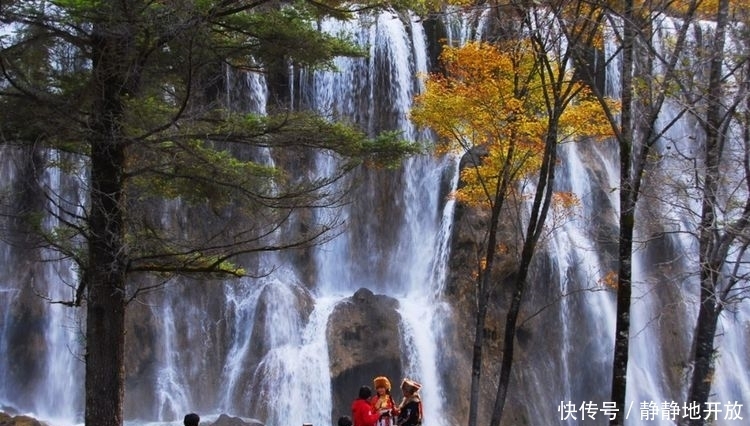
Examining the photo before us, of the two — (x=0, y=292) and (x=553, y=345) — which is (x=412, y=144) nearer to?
(x=553, y=345)

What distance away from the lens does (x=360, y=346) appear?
17.2 m

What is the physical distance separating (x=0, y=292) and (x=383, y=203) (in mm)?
10855

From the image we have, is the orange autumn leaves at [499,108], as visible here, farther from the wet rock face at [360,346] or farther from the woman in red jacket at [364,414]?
the wet rock face at [360,346]

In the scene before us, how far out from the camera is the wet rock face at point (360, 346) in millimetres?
16797

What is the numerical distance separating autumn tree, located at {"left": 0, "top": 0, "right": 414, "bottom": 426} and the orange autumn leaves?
14.1ft

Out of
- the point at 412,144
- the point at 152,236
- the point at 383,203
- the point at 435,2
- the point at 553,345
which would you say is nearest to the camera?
the point at 152,236

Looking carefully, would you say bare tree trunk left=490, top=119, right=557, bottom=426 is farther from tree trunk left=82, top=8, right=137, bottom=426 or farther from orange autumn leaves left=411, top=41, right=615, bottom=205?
tree trunk left=82, top=8, right=137, bottom=426

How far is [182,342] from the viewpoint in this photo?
1761cm

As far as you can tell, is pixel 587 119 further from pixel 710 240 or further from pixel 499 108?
pixel 710 240

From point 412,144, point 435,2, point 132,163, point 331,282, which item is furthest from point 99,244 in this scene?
point 331,282

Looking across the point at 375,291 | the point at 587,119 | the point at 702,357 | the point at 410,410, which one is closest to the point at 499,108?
the point at 587,119

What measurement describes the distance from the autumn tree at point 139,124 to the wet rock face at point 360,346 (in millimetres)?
9376

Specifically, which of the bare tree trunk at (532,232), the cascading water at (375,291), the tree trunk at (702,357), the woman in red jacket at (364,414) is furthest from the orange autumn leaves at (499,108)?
the woman in red jacket at (364,414)

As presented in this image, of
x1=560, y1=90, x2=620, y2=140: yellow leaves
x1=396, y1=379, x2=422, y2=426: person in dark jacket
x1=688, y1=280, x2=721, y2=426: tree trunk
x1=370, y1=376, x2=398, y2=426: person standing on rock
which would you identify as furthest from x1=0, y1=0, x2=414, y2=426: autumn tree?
x1=560, y1=90, x2=620, y2=140: yellow leaves
